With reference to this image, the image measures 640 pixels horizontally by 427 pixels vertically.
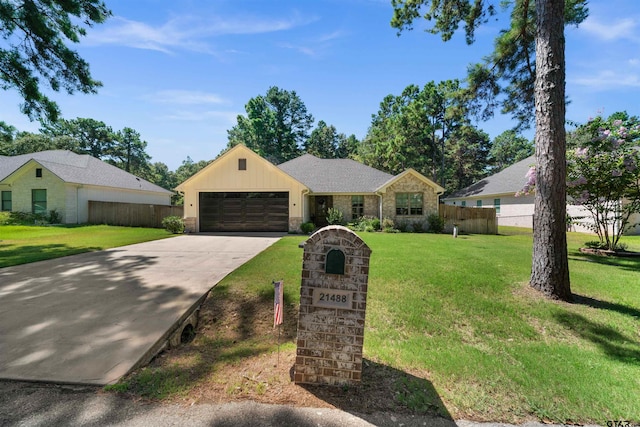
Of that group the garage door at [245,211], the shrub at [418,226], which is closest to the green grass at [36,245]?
the garage door at [245,211]

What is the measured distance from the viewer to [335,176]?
2016 cm

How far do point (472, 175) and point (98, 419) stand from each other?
43.3 metres

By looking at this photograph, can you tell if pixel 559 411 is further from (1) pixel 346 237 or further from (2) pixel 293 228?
(2) pixel 293 228

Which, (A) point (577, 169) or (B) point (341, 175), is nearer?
(A) point (577, 169)

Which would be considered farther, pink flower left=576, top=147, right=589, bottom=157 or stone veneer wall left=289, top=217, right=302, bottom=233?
stone veneer wall left=289, top=217, right=302, bottom=233

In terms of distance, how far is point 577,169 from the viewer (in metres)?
9.45

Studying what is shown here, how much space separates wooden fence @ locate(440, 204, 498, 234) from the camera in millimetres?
17219

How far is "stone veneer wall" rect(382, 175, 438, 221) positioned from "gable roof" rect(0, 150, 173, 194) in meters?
20.3

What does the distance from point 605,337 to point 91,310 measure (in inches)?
309

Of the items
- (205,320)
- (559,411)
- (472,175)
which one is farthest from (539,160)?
(472,175)

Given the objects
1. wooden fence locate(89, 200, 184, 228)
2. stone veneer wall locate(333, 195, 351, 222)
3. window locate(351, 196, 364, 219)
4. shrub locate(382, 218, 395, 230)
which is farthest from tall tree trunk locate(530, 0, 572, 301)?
wooden fence locate(89, 200, 184, 228)

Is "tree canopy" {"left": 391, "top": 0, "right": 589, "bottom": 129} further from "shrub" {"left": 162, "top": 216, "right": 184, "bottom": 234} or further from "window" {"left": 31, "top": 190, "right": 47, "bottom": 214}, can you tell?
"window" {"left": 31, "top": 190, "right": 47, "bottom": 214}

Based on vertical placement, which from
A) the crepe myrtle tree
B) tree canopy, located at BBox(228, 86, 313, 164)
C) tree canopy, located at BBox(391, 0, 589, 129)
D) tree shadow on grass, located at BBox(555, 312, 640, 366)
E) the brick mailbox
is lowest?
tree shadow on grass, located at BBox(555, 312, 640, 366)

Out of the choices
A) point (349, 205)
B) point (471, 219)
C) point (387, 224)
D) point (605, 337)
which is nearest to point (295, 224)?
point (349, 205)
